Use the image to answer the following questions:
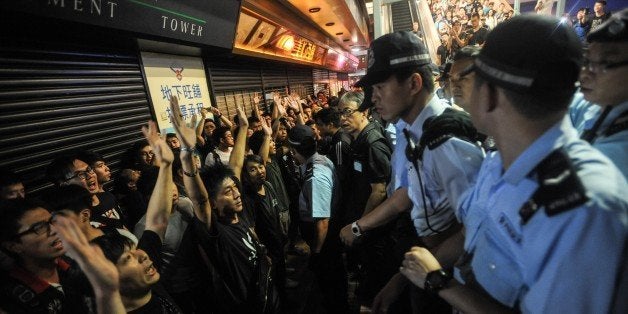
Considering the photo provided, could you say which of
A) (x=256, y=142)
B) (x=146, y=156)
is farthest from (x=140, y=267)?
(x=256, y=142)

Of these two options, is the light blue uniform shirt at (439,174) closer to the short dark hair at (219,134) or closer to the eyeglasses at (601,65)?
the eyeglasses at (601,65)

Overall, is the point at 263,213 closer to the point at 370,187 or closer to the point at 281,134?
the point at 370,187

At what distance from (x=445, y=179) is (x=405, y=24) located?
12.1 metres

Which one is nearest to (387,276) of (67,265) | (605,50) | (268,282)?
(268,282)

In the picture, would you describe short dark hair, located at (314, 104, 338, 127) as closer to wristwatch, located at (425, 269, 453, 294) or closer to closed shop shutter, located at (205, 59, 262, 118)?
closed shop shutter, located at (205, 59, 262, 118)

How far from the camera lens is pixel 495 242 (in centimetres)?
104

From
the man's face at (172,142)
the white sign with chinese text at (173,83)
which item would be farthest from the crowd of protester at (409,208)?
the white sign with chinese text at (173,83)

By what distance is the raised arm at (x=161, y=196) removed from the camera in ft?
7.29

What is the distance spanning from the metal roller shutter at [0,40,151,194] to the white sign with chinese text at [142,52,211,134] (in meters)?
0.31

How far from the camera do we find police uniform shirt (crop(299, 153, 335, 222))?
9.64 feet

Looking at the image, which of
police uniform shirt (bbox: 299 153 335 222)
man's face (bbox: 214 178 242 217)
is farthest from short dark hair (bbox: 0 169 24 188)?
police uniform shirt (bbox: 299 153 335 222)

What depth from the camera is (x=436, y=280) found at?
4.13 feet

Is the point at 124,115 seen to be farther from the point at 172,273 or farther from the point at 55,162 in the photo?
the point at 172,273

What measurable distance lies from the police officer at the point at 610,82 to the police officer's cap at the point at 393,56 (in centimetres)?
77
